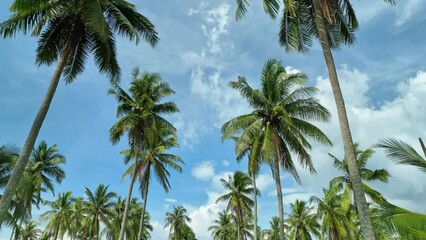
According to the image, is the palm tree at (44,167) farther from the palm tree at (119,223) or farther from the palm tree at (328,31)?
the palm tree at (328,31)

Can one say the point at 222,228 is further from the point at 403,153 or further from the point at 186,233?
the point at 403,153

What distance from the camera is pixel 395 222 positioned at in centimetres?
752

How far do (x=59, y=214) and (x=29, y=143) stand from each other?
3338cm

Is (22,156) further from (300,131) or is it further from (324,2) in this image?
(300,131)

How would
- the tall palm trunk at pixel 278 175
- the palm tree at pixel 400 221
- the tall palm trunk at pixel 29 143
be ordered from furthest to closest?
1. the tall palm trunk at pixel 278 175
2. the tall palm trunk at pixel 29 143
3. the palm tree at pixel 400 221

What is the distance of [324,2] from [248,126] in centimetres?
978

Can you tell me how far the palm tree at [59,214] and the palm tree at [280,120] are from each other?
29323 millimetres

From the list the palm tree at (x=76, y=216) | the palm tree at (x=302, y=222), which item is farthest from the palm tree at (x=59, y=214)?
the palm tree at (x=302, y=222)

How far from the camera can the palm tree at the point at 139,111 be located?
24172 mm

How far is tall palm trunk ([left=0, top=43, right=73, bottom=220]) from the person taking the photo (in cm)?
951

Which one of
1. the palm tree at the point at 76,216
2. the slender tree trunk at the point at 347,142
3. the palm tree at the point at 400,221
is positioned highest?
the palm tree at the point at 76,216

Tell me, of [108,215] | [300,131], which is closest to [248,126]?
[300,131]

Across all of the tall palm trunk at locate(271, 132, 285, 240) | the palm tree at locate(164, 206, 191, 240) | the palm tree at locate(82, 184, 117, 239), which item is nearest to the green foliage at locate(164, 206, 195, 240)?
the palm tree at locate(164, 206, 191, 240)

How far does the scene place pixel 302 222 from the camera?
1556 inches
